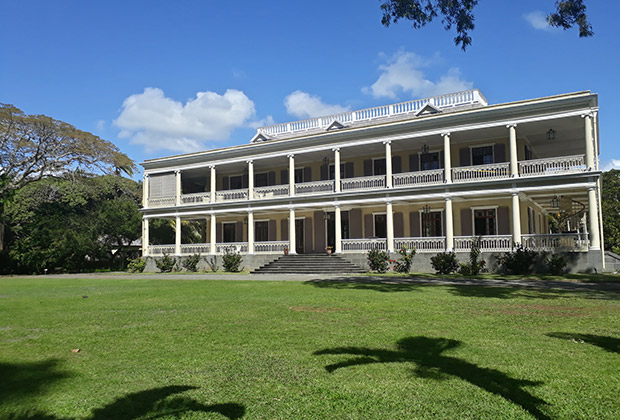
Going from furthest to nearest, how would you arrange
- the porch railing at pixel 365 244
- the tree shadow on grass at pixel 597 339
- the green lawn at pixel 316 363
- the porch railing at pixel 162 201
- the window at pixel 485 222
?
1. the porch railing at pixel 162 201
2. the porch railing at pixel 365 244
3. the window at pixel 485 222
4. the tree shadow on grass at pixel 597 339
5. the green lawn at pixel 316 363

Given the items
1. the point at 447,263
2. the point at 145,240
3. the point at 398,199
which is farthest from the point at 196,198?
the point at 447,263

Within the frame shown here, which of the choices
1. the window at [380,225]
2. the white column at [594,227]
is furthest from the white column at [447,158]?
the white column at [594,227]

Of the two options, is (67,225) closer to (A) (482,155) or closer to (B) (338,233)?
(B) (338,233)

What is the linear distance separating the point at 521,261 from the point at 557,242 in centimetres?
202

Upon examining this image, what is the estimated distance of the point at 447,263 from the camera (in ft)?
68.4

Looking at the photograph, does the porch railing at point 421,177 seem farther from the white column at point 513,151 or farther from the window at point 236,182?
the window at point 236,182

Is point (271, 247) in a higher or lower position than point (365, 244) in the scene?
lower

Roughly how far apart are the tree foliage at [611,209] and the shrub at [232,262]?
2194 centimetres

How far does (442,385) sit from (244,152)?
2521 cm

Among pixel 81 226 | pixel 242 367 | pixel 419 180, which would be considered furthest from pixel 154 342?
pixel 81 226

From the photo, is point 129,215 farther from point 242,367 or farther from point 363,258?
point 242,367

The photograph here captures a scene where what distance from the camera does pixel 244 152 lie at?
28.3 meters

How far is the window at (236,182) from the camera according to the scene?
104ft

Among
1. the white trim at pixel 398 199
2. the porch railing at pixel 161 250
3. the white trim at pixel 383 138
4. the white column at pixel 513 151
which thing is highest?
the white trim at pixel 383 138
